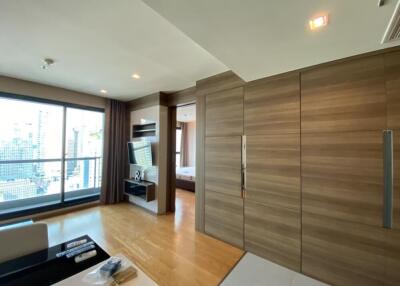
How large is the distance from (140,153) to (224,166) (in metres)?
2.41

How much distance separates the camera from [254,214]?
262 cm

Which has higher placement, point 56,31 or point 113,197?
point 56,31

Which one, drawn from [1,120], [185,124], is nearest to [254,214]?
[1,120]

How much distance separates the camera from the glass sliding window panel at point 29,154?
3.58 m

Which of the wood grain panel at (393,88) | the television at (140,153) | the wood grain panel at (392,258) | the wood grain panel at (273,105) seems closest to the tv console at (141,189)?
the television at (140,153)

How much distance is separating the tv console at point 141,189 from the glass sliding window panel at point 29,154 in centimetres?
150

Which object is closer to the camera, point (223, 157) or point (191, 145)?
point (223, 157)

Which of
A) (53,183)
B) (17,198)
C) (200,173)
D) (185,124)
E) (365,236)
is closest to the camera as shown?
(365,236)

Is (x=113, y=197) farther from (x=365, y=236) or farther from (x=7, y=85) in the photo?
(x=365, y=236)

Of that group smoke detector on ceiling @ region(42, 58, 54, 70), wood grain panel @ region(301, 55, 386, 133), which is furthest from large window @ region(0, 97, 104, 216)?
wood grain panel @ region(301, 55, 386, 133)

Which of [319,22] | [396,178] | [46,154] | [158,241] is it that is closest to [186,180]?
[158,241]

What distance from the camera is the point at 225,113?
9.81 ft

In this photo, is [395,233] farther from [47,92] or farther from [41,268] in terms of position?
[47,92]

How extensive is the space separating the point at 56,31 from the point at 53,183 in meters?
3.54
